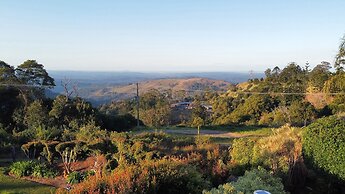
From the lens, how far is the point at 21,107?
1889 centimetres

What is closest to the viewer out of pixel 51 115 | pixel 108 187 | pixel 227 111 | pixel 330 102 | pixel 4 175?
pixel 108 187

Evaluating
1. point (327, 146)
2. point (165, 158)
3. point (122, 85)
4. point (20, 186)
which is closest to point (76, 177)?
A: point (20, 186)

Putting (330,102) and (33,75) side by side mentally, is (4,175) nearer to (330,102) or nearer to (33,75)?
(33,75)

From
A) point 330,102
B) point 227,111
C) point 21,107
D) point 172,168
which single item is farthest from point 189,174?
point 227,111

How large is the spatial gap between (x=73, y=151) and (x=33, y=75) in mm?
16141

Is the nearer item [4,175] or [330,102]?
[4,175]

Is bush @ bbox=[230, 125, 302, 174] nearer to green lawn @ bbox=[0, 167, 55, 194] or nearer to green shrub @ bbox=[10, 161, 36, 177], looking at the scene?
green lawn @ bbox=[0, 167, 55, 194]

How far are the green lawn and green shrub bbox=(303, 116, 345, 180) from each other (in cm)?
467

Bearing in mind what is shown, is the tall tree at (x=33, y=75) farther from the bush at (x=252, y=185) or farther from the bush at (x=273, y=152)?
the bush at (x=252, y=185)

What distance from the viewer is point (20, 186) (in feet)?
23.6

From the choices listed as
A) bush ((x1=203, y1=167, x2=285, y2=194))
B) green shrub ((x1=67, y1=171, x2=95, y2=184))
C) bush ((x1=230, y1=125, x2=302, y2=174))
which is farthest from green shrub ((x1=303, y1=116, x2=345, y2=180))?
green shrub ((x1=67, y1=171, x2=95, y2=184))

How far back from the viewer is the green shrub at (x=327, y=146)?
5430mm

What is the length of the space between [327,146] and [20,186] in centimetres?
587

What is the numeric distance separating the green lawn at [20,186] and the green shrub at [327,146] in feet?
15.3
